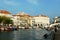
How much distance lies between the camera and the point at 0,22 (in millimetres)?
125562

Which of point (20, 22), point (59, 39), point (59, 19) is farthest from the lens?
point (20, 22)

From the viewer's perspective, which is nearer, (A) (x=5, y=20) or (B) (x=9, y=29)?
(B) (x=9, y=29)

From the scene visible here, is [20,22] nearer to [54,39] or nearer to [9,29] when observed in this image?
[9,29]

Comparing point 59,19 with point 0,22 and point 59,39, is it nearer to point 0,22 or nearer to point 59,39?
point 59,39

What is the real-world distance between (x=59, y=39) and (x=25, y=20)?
6627 inches

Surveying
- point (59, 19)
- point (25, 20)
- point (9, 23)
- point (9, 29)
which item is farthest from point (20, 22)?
point (59, 19)

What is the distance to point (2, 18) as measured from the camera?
128125mm

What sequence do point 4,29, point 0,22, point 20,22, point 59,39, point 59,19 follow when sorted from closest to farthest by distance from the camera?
1. point 59,39
2. point 59,19
3. point 4,29
4. point 0,22
5. point 20,22

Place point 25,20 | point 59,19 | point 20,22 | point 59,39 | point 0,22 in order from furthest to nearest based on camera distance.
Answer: point 25,20 < point 20,22 < point 0,22 < point 59,19 < point 59,39

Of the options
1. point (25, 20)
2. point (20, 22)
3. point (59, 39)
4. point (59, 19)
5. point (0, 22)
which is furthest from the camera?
point (25, 20)

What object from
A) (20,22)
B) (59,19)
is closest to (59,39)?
(59,19)

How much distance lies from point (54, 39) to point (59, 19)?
4627mm

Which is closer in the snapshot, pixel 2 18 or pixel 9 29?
pixel 9 29

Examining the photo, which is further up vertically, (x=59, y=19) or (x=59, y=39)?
(x=59, y=19)
